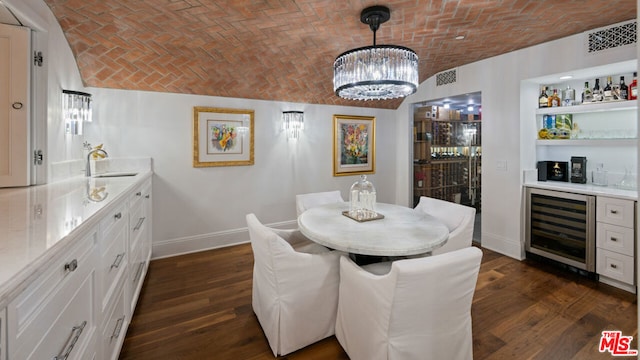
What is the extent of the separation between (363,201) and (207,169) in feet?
7.80

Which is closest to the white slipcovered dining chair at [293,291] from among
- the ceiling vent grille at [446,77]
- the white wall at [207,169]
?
the white wall at [207,169]

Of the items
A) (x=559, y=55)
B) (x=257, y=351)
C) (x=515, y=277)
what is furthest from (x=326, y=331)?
(x=559, y=55)

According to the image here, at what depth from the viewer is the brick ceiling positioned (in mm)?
2420

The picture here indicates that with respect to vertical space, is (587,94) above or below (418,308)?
above

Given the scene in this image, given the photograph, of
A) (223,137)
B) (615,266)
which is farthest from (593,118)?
(223,137)

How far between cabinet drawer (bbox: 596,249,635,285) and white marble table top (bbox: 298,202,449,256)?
198cm

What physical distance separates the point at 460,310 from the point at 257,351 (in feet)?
4.41

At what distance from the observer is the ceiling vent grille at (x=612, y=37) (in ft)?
8.72

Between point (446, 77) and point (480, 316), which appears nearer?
point (480, 316)

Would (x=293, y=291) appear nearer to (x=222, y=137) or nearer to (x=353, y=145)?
(x=222, y=137)

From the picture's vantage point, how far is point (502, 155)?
12.2ft

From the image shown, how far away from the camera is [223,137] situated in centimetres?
391
